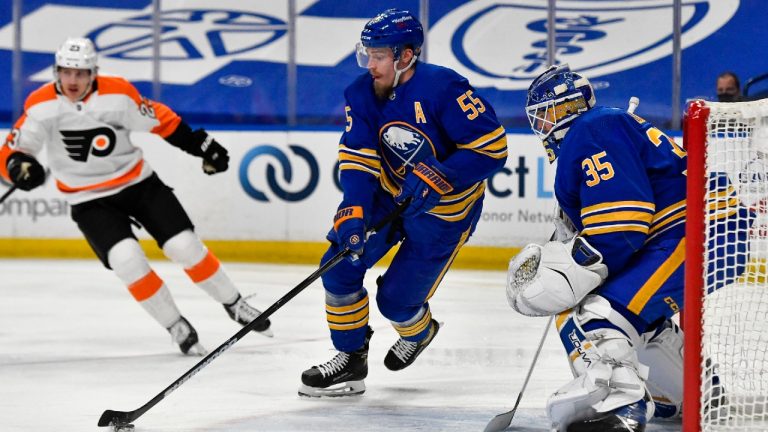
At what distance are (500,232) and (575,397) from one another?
14.7ft

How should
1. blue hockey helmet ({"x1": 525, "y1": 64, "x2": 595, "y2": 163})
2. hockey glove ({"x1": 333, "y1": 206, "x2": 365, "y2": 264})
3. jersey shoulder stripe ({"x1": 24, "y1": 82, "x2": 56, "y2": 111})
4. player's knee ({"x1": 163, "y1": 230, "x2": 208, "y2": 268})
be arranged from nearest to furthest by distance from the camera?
blue hockey helmet ({"x1": 525, "y1": 64, "x2": 595, "y2": 163}) < hockey glove ({"x1": 333, "y1": 206, "x2": 365, "y2": 264}) < player's knee ({"x1": 163, "y1": 230, "x2": 208, "y2": 268}) < jersey shoulder stripe ({"x1": 24, "y1": 82, "x2": 56, "y2": 111})

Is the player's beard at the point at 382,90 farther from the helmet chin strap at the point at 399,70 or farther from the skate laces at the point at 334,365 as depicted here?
the skate laces at the point at 334,365

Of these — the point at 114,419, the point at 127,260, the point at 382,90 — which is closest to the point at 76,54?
the point at 127,260

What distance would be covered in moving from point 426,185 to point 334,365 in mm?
636

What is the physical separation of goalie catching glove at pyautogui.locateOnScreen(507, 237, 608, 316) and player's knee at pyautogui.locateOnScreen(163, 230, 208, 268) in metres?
1.84

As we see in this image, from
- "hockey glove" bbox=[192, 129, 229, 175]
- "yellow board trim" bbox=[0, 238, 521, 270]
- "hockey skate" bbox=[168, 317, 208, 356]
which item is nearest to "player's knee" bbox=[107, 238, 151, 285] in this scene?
"hockey skate" bbox=[168, 317, 208, 356]

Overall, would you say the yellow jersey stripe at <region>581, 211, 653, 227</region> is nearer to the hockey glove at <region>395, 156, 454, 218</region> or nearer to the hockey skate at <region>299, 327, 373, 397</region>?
the hockey glove at <region>395, 156, 454, 218</region>

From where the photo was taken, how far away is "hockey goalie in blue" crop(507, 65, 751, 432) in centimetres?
270

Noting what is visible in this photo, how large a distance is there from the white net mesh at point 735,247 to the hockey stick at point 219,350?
3.23 feet

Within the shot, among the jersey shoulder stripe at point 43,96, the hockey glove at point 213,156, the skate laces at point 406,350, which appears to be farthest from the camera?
the jersey shoulder stripe at point 43,96

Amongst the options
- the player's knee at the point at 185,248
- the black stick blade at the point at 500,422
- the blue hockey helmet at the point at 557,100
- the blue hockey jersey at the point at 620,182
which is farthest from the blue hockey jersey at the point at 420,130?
the player's knee at the point at 185,248

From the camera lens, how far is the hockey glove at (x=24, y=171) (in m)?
4.40

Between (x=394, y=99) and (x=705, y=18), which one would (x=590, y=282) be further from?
(x=705, y=18)

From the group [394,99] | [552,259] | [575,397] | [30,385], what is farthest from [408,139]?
[30,385]
